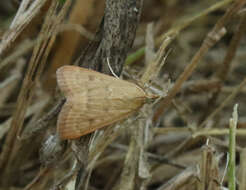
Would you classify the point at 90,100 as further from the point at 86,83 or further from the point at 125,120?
the point at 125,120

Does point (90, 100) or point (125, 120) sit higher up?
point (90, 100)

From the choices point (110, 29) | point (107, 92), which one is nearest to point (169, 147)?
point (107, 92)

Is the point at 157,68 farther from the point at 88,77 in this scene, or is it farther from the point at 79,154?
the point at 79,154

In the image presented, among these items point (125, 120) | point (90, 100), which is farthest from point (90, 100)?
point (125, 120)

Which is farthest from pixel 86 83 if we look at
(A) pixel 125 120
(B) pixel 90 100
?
(A) pixel 125 120

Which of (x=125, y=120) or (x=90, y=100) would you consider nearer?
(x=90, y=100)
